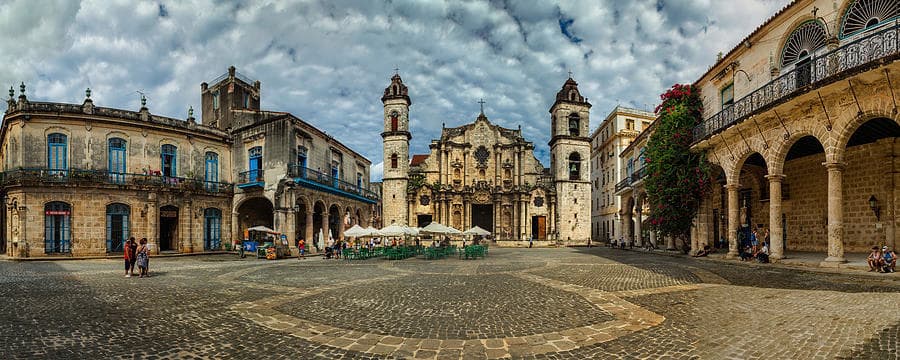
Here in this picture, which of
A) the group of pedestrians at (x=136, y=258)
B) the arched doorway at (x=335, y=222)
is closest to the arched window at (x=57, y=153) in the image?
the group of pedestrians at (x=136, y=258)

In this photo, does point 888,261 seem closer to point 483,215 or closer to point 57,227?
point 57,227

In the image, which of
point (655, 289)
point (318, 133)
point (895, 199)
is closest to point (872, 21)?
point (895, 199)

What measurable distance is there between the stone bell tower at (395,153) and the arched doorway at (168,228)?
66.7ft

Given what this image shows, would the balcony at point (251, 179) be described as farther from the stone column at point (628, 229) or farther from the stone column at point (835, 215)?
the stone column at point (835, 215)

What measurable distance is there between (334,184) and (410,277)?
Result: 19.1 metres

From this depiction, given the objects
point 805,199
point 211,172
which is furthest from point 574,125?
point 211,172

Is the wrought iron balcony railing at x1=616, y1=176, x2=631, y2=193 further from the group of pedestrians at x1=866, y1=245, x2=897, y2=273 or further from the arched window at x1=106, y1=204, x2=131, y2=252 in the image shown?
the arched window at x1=106, y1=204, x2=131, y2=252

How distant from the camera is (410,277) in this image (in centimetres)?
1310

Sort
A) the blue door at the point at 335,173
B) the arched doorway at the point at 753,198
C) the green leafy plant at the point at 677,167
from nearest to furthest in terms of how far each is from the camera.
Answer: the green leafy plant at the point at 677,167 → the arched doorway at the point at 753,198 → the blue door at the point at 335,173

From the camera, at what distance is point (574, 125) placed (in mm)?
45062

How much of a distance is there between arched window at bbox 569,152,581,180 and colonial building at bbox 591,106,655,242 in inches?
146

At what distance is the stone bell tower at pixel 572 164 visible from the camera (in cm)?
4328

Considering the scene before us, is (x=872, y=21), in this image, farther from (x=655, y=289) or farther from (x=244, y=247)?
(x=244, y=247)

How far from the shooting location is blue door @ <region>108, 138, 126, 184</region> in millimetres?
22547
